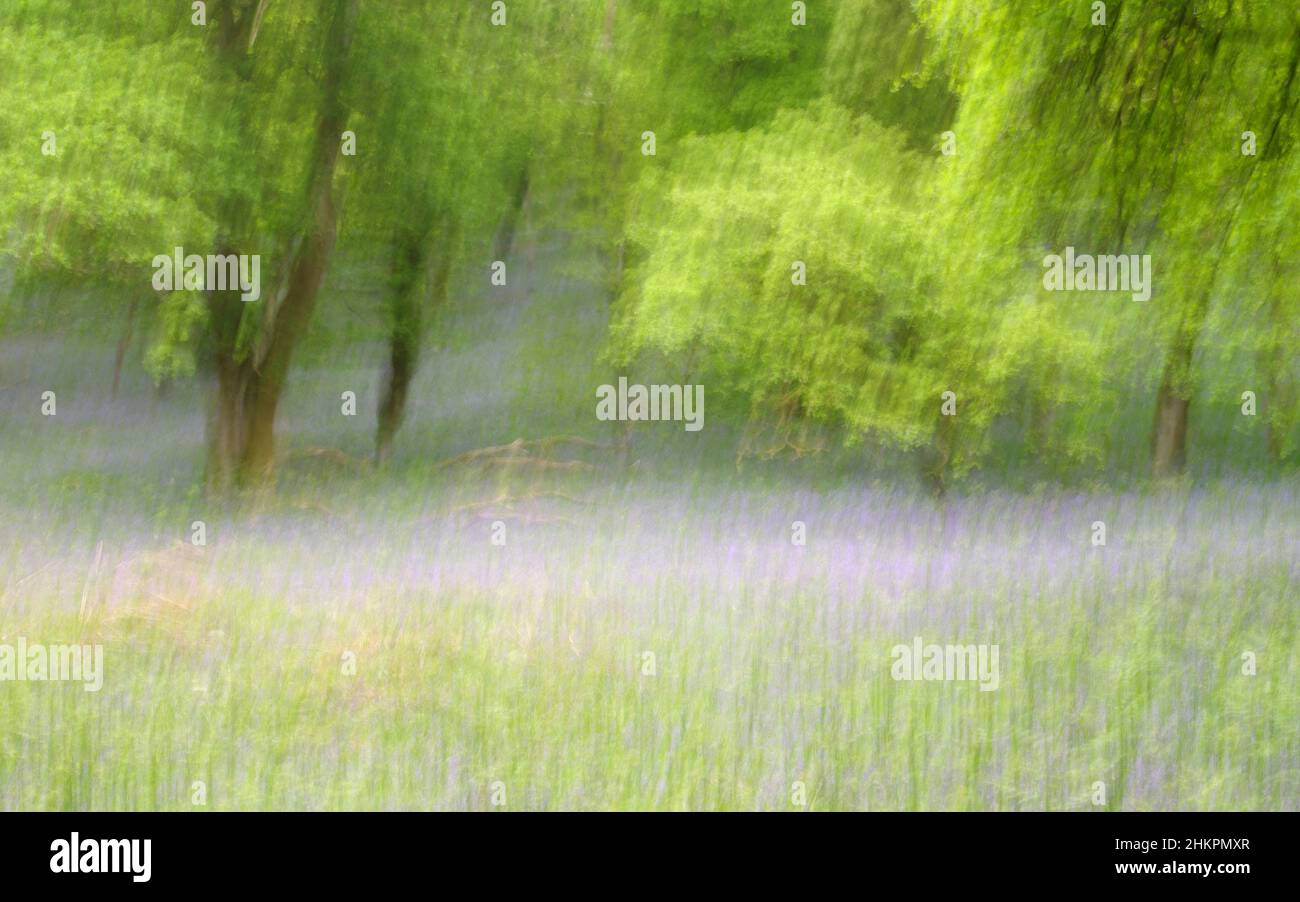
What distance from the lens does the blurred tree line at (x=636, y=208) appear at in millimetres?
10883

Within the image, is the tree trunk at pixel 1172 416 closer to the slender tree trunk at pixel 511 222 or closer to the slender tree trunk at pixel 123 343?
the slender tree trunk at pixel 511 222

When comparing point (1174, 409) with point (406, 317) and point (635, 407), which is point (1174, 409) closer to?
point (635, 407)

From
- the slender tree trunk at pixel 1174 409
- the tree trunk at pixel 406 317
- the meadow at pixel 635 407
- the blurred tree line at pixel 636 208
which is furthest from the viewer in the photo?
the tree trunk at pixel 406 317

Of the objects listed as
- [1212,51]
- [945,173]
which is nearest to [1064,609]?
[945,173]

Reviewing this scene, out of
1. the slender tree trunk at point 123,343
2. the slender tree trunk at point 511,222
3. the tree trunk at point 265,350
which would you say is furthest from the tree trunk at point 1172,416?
the slender tree trunk at point 123,343

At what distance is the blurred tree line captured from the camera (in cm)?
1088

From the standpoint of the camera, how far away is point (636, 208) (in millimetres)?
11859

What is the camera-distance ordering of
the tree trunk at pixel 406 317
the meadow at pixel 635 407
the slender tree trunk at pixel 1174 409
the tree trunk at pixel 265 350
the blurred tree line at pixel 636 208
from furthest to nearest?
the tree trunk at pixel 406 317 < the tree trunk at pixel 265 350 < the slender tree trunk at pixel 1174 409 < the blurred tree line at pixel 636 208 < the meadow at pixel 635 407

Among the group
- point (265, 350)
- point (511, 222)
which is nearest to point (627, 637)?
point (511, 222)

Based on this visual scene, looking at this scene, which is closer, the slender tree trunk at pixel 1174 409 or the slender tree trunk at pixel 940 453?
the slender tree trunk at pixel 1174 409

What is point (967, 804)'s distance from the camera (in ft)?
31.6

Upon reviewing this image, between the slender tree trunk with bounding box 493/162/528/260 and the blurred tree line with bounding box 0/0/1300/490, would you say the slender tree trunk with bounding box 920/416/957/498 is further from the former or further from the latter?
the slender tree trunk with bounding box 493/162/528/260

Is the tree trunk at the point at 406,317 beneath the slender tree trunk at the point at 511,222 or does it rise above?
beneath
